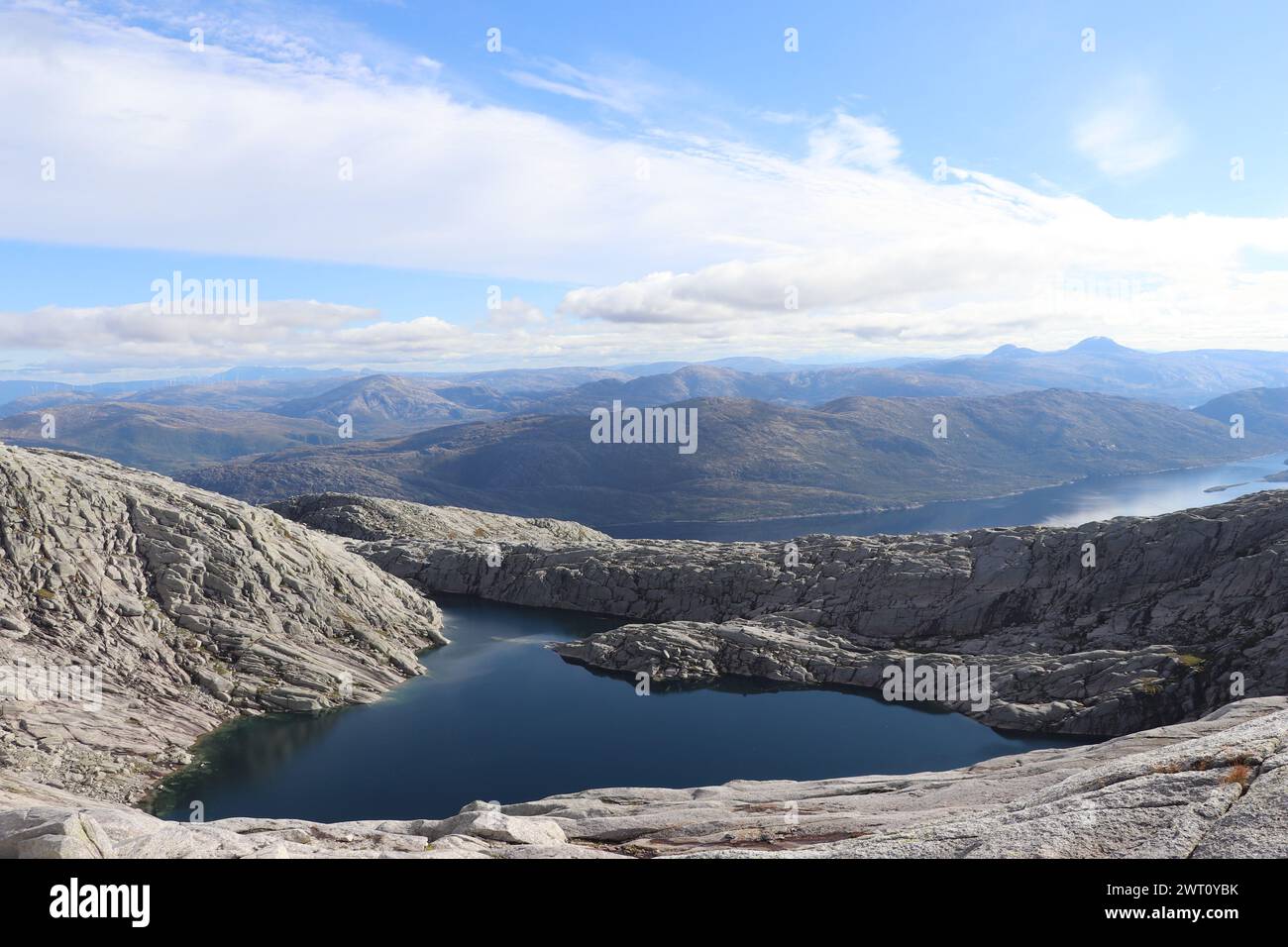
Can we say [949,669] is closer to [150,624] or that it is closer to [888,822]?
[888,822]

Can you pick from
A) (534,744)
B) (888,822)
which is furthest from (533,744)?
(888,822)

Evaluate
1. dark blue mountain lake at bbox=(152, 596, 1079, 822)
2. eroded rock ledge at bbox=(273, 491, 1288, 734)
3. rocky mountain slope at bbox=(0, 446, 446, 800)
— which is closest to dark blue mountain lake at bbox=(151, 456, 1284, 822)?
dark blue mountain lake at bbox=(152, 596, 1079, 822)

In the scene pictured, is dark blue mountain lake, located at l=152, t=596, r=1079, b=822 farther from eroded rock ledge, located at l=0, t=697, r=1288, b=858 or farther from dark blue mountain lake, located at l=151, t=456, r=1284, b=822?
eroded rock ledge, located at l=0, t=697, r=1288, b=858

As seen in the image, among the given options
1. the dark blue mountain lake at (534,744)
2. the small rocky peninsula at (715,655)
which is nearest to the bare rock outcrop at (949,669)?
the small rocky peninsula at (715,655)

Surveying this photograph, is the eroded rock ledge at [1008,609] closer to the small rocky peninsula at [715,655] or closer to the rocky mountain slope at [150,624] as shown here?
the small rocky peninsula at [715,655]
